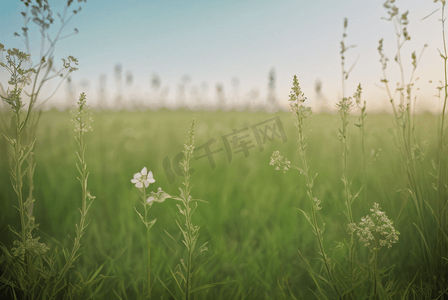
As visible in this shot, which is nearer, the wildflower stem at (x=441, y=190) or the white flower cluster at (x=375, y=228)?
the white flower cluster at (x=375, y=228)

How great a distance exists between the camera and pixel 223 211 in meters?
2.54

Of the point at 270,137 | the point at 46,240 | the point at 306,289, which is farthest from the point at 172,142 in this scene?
the point at 306,289

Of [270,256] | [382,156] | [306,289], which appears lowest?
[306,289]

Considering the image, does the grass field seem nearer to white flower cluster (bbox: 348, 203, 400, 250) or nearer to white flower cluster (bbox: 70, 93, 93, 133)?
white flower cluster (bbox: 348, 203, 400, 250)

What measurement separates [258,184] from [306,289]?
125cm

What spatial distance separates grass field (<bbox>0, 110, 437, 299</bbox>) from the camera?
1.94m

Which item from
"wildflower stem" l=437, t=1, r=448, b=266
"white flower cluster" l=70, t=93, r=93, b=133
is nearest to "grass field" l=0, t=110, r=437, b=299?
"wildflower stem" l=437, t=1, r=448, b=266

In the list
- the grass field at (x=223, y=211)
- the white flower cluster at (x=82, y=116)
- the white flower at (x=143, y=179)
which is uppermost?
the white flower cluster at (x=82, y=116)

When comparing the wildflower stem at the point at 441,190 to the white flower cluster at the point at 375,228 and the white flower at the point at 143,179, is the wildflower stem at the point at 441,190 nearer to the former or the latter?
the white flower cluster at the point at 375,228

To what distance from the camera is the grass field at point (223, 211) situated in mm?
1942

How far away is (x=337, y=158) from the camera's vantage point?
133 inches

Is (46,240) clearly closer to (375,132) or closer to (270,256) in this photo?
(270,256)

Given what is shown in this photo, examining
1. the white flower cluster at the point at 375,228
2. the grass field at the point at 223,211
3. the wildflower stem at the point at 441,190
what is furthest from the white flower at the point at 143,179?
the wildflower stem at the point at 441,190

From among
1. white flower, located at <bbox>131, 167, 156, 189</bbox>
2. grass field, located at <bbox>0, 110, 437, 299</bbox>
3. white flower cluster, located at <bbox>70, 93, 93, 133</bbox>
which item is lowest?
grass field, located at <bbox>0, 110, 437, 299</bbox>
